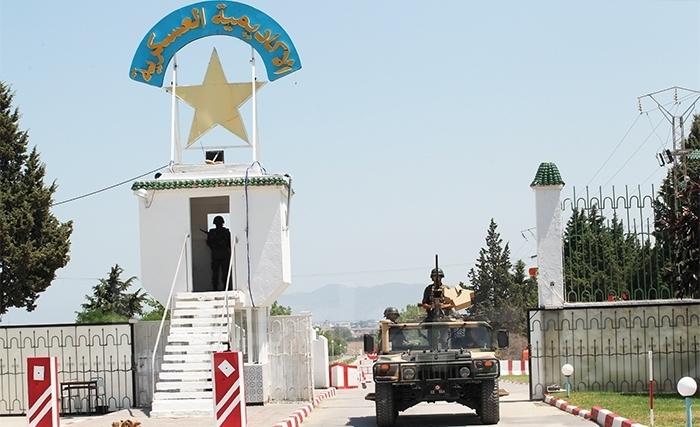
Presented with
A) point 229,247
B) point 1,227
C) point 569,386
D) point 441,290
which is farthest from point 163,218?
point 1,227

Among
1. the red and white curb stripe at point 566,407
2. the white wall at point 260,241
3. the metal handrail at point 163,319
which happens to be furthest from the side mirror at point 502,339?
the metal handrail at point 163,319

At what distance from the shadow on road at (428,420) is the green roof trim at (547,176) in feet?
18.4

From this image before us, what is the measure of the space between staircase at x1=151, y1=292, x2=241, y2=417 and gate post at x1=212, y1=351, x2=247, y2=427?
650cm

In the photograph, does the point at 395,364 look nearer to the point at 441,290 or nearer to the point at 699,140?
the point at 441,290

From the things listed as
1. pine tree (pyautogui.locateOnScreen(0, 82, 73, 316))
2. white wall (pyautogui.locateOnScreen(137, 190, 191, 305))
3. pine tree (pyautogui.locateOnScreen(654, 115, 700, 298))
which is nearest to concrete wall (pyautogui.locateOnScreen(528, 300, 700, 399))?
pine tree (pyautogui.locateOnScreen(654, 115, 700, 298))

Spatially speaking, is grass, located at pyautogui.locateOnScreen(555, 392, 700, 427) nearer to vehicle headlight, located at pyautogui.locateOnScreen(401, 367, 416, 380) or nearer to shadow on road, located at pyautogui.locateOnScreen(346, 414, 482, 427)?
shadow on road, located at pyautogui.locateOnScreen(346, 414, 482, 427)

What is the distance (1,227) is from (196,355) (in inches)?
827

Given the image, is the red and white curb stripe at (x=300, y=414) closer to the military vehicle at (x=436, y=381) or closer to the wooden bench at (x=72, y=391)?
the military vehicle at (x=436, y=381)

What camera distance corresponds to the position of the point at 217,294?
904 inches

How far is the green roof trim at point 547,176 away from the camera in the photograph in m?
23.3

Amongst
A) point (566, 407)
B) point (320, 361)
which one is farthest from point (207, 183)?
point (320, 361)

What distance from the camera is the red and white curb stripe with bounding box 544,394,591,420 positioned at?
18.2 metres

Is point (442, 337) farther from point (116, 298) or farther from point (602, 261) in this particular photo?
point (116, 298)

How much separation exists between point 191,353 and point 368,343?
438cm
